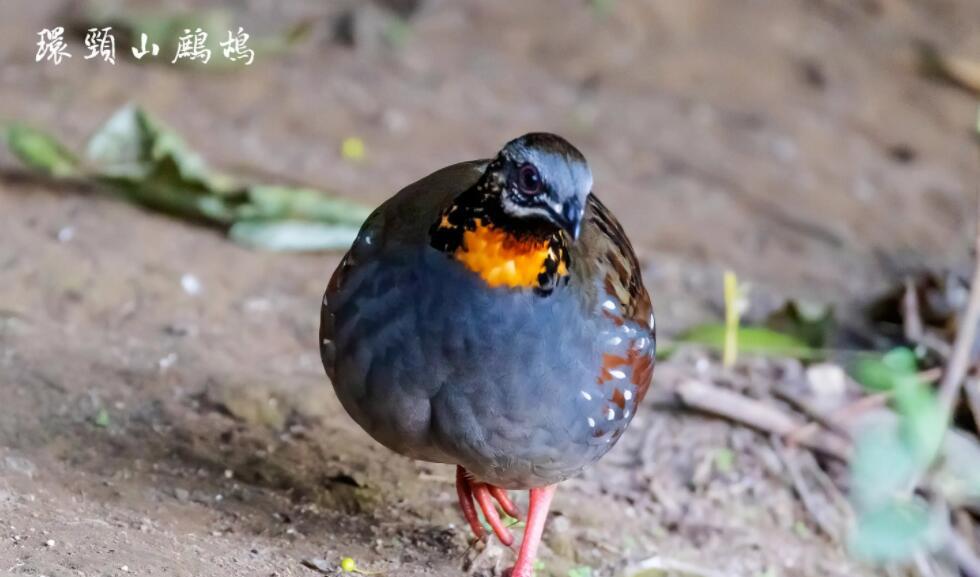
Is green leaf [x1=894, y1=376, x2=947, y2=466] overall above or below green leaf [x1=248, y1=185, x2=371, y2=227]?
above

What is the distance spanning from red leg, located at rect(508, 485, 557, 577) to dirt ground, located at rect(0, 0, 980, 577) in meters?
0.14

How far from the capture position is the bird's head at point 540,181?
2781 millimetres

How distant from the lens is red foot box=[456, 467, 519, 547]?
353cm

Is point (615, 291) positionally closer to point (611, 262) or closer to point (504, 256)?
point (611, 262)

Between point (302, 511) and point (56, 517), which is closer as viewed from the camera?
point (56, 517)

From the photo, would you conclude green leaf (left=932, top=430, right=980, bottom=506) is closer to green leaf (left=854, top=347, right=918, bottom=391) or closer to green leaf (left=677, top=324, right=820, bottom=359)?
green leaf (left=854, top=347, right=918, bottom=391)

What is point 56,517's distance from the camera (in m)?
3.10

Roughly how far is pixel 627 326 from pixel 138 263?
8.30 feet

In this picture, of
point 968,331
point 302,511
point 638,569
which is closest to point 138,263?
point 302,511

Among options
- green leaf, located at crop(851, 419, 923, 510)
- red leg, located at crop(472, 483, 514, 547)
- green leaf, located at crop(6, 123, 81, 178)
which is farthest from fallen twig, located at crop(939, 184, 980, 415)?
green leaf, located at crop(6, 123, 81, 178)

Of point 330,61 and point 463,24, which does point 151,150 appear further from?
point 463,24

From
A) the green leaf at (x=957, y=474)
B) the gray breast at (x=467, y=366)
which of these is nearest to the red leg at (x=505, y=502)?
the gray breast at (x=467, y=366)

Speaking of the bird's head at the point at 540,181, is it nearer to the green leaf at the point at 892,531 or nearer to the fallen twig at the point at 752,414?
the green leaf at the point at 892,531

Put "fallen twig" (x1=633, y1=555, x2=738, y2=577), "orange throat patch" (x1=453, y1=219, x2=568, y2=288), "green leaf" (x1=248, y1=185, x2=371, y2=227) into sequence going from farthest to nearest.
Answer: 1. "green leaf" (x1=248, y1=185, x2=371, y2=227)
2. "fallen twig" (x1=633, y1=555, x2=738, y2=577)
3. "orange throat patch" (x1=453, y1=219, x2=568, y2=288)
